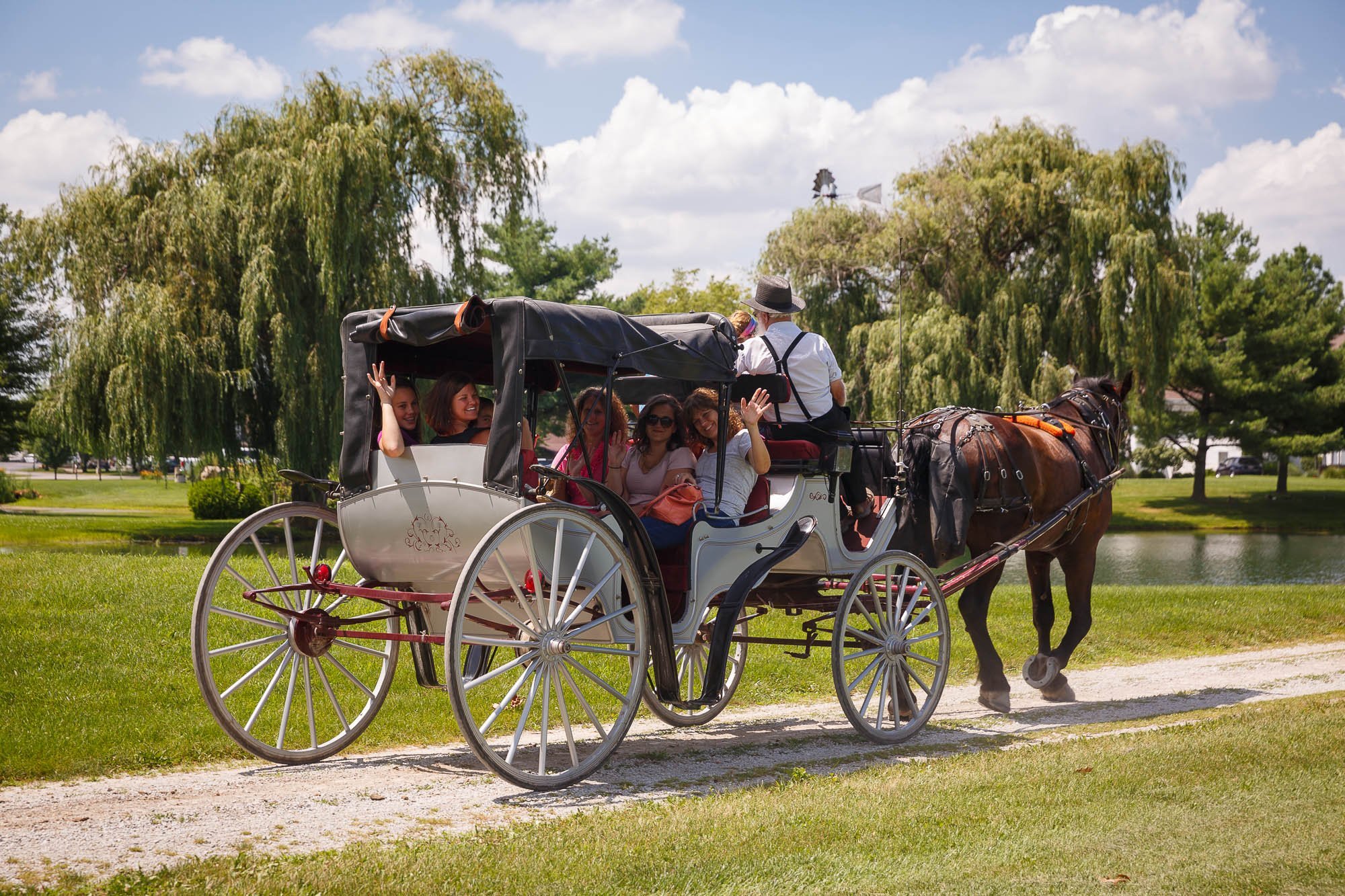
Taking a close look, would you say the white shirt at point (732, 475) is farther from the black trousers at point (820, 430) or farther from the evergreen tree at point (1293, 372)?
the evergreen tree at point (1293, 372)

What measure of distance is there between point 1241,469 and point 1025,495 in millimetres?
61501

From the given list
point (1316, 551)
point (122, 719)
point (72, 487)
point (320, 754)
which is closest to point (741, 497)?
point (320, 754)

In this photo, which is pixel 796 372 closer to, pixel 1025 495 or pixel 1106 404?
pixel 1025 495

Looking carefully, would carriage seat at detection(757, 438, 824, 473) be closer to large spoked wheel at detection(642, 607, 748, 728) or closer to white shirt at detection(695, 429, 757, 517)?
white shirt at detection(695, 429, 757, 517)

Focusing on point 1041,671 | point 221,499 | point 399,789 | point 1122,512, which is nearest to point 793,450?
point 399,789

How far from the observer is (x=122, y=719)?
23.1ft

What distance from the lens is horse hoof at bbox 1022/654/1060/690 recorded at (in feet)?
29.9

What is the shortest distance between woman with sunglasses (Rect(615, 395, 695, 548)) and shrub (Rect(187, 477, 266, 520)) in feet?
89.1

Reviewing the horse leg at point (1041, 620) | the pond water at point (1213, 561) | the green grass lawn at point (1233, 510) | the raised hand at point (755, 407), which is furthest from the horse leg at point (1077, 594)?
the green grass lawn at point (1233, 510)

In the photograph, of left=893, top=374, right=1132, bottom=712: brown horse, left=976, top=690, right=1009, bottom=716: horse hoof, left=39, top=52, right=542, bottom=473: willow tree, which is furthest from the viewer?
left=39, top=52, right=542, bottom=473: willow tree

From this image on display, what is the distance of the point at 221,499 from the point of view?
3272 centimetres

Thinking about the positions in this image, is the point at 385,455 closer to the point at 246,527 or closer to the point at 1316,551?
the point at 246,527

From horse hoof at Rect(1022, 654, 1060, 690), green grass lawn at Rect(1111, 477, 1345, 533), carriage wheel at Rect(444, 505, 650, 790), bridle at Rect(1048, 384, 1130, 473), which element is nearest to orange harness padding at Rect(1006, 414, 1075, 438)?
bridle at Rect(1048, 384, 1130, 473)

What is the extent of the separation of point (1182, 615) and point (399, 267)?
1397 cm
